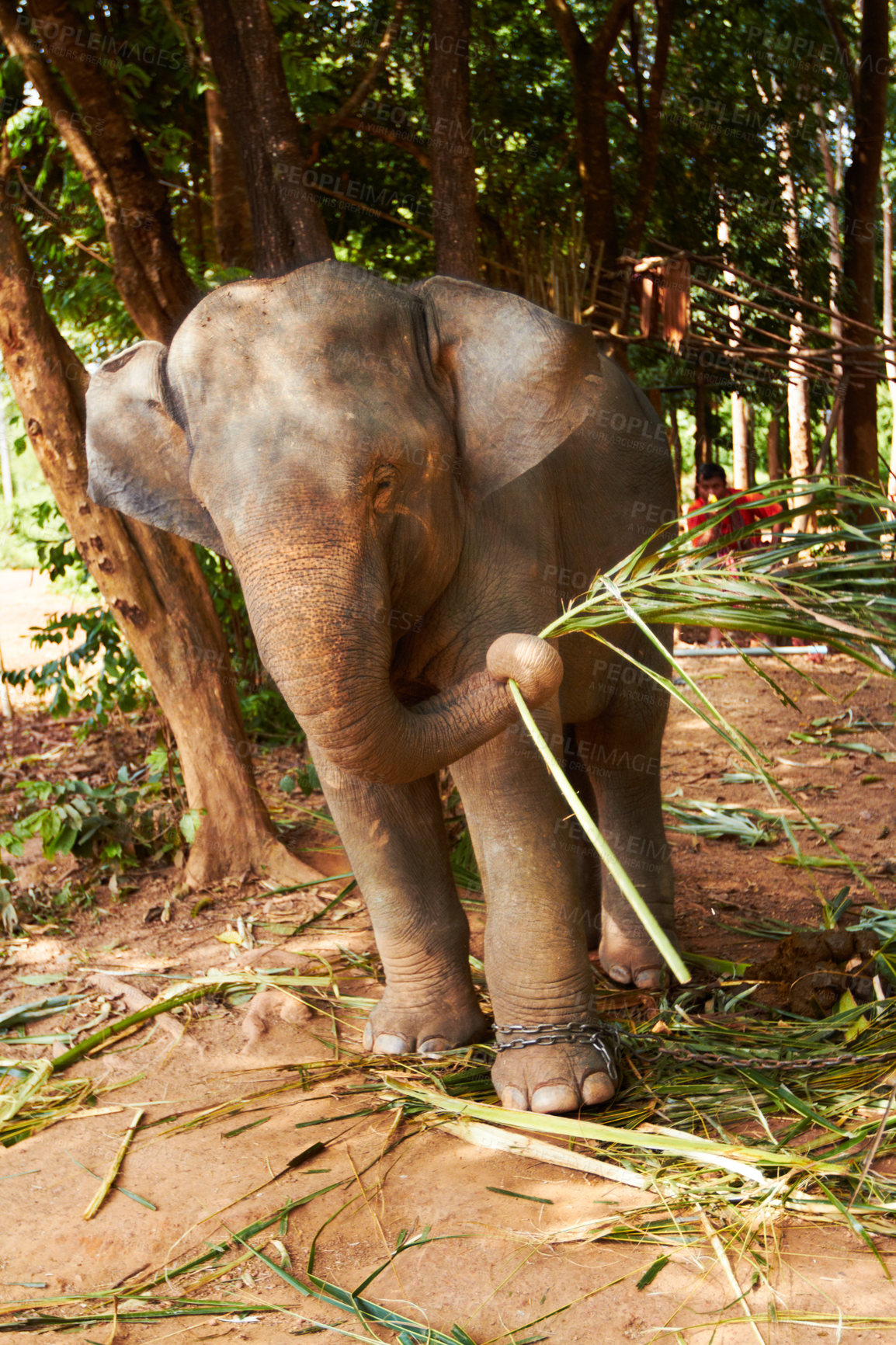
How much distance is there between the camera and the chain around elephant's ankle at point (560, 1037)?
3.04 meters

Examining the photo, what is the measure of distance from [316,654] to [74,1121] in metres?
1.55

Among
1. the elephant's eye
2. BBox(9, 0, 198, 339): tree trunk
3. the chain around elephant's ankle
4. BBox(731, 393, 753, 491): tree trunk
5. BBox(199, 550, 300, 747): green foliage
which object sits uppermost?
BBox(9, 0, 198, 339): tree trunk

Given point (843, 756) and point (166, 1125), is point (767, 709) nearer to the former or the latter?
point (843, 756)

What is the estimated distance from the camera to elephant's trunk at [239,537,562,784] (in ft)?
8.32

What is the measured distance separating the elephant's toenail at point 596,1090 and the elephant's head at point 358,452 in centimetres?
91

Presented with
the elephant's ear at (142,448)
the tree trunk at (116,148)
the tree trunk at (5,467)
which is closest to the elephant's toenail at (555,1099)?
the elephant's ear at (142,448)

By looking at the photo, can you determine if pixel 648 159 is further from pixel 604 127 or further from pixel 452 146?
pixel 452 146

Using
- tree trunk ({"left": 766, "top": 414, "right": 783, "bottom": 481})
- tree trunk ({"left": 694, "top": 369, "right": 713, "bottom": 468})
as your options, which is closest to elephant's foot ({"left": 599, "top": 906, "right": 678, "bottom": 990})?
tree trunk ({"left": 694, "top": 369, "right": 713, "bottom": 468})

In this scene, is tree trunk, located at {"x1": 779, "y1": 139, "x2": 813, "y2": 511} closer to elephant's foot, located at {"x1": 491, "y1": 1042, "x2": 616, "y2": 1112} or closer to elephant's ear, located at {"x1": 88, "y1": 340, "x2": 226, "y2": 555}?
elephant's ear, located at {"x1": 88, "y1": 340, "x2": 226, "y2": 555}

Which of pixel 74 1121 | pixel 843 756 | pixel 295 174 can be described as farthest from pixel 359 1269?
pixel 843 756

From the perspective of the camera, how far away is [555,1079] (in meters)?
2.97

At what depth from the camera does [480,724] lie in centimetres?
273

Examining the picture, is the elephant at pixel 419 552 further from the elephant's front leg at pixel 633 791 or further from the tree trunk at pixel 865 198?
the tree trunk at pixel 865 198

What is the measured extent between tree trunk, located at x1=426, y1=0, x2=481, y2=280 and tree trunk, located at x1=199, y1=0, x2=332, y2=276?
57 centimetres
